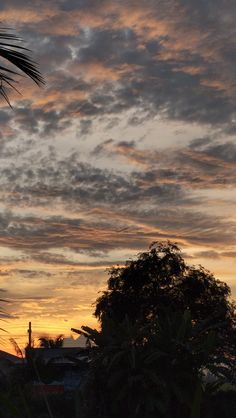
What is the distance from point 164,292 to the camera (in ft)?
171

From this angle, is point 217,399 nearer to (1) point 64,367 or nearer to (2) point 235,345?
(2) point 235,345

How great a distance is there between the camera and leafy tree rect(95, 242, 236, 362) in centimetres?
5091

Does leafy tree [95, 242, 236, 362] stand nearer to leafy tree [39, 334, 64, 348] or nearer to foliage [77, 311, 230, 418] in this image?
foliage [77, 311, 230, 418]

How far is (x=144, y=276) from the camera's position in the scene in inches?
2122

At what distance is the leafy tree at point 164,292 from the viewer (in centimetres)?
5091

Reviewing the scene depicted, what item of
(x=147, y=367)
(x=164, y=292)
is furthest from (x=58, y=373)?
(x=147, y=367)

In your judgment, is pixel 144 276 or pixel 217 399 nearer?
pixel 217 399

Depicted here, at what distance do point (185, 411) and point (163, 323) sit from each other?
15.3 ft

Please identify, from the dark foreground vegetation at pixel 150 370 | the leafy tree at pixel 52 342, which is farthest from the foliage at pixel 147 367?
the leafy tree at pixel 52 342

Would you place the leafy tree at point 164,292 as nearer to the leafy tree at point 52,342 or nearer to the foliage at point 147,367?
the foliage at point 147,367

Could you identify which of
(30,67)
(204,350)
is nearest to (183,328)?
(204,350)

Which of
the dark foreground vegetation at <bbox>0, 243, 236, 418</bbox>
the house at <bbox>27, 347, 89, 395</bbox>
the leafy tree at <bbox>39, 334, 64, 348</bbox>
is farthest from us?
the leafy tree at <bbox>39, 334, 64, 348</bbox>

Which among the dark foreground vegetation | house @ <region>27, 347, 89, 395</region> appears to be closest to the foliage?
the dark foreground vegetation

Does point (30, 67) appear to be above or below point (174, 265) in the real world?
below
